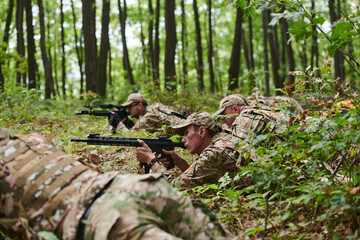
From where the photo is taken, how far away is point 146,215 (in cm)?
221

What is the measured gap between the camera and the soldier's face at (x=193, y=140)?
4562 millimetres

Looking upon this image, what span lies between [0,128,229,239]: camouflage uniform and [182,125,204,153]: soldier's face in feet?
6.89

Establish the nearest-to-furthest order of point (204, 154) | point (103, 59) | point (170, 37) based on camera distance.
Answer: point (204, 154)
point (170, 37)
point (103, 59)

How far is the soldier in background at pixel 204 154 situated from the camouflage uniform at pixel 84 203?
1.64 metres

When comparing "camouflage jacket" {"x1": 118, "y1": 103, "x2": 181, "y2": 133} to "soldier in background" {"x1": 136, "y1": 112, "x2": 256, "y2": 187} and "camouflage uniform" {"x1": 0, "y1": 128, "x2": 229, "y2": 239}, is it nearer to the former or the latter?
"soldier in background" {"x1": 136, "y1": 112, "x2": 256, "y2": 187}

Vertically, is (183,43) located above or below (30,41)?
above

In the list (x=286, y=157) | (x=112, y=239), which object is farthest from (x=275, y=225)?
(x=112, y=239)

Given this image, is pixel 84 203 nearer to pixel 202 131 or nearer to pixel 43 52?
pixel 202 131

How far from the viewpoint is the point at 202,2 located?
2612cm

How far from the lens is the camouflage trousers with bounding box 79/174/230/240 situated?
6.94ft

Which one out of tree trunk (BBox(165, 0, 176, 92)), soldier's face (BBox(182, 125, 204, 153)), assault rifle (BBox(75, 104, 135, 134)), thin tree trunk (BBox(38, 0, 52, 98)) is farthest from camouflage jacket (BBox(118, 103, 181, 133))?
thin tree trunk (BBox(38, 0, 52, 98))

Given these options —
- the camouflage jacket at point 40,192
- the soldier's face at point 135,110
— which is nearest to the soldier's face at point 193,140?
the camouflage jacket at point 40,192

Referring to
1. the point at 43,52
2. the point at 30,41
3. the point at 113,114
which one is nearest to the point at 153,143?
the point at 113,114

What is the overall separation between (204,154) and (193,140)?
472 mm
